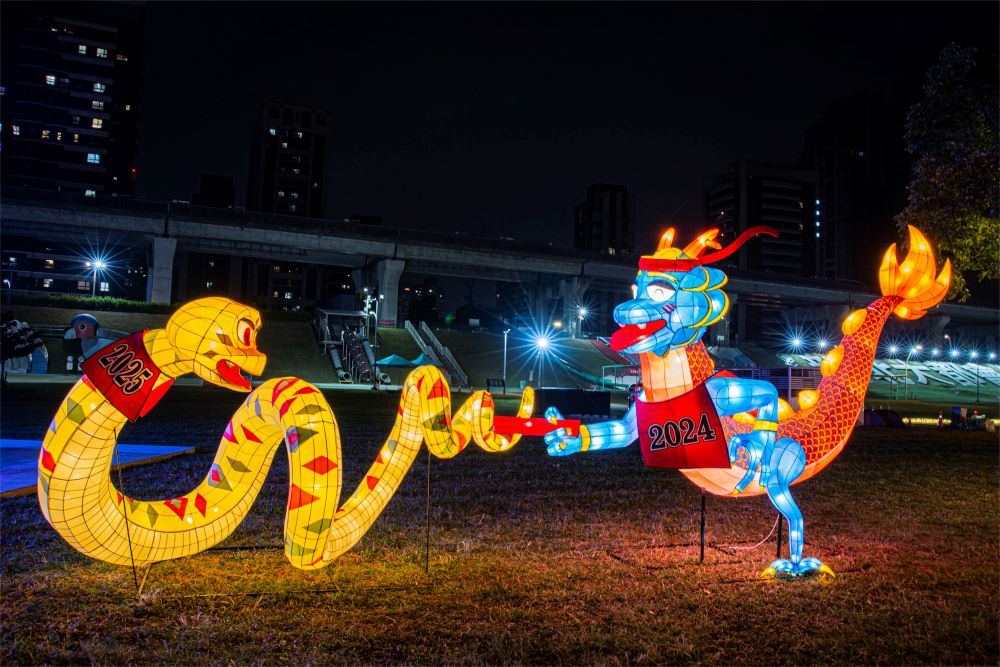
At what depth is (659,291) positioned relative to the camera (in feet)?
19.0

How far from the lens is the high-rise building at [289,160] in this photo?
354 ft

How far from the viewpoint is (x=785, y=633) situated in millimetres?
4809

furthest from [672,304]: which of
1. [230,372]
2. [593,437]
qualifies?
[230,372]

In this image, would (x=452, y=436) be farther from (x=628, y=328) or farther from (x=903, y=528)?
(x=903, y=528)

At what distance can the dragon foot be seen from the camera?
6051 mm

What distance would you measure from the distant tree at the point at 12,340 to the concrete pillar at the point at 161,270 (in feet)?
64.4

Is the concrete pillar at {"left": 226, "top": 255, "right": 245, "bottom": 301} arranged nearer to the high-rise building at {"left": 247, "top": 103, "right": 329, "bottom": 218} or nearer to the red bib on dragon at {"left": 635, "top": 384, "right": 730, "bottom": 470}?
the high-rise building at {"left": 247, "top": 103, "right": 329, "bottom": 218}

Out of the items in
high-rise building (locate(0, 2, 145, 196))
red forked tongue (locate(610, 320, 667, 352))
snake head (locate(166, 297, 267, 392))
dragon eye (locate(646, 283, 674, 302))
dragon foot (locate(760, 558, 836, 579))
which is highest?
high-rise building (locate(0, 2, 145, 196))

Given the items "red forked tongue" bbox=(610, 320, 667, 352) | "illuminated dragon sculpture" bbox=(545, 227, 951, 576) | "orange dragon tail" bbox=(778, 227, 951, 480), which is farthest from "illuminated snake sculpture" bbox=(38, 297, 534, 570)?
"orange dragon tail" bbox=(778, 227, 951, 480)

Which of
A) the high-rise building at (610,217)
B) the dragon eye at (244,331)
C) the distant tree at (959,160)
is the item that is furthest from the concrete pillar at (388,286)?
the high-rise building at (610,217)

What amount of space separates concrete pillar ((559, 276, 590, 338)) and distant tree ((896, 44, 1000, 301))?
42893 mm

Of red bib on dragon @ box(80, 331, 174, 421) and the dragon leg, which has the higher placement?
red bib on dragon @ box(80, 331, 174, 421)

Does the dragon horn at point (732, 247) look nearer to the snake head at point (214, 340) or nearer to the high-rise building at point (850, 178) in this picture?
the snake head at point (214, 340)

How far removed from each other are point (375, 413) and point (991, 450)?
1623cm
